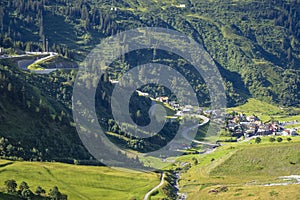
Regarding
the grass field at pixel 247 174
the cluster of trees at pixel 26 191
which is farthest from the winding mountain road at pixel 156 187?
the cluster of trees at pixel 26 191

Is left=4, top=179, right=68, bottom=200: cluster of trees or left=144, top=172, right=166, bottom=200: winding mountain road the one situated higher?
left=4, top=179, right=68, bottom=200: cluster of trees

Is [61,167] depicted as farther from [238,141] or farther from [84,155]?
[238,141]

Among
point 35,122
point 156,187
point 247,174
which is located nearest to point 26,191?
point 156,187

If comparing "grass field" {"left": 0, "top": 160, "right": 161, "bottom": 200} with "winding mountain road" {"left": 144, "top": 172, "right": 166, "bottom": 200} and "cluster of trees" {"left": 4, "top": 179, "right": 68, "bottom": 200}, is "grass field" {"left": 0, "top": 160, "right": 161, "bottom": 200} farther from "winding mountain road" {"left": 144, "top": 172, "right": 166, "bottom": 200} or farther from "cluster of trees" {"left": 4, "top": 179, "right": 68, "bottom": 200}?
"cluster of trees" {"left": 4, "top": 179, "right": 68, "bottom": 200}

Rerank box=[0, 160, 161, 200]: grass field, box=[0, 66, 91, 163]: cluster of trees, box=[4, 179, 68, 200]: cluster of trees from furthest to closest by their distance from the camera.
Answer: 1. box=[0, 66, 91, 163]: cluster of trees
2. box=[0, 160, 161, 200]: grass field
3. box=[4, 179, 68, 200]: cluster of trees

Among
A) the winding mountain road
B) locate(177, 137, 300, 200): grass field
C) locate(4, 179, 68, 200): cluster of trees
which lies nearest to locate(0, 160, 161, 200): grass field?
the winding mountain road

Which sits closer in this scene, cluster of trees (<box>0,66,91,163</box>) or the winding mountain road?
the winding mountain road

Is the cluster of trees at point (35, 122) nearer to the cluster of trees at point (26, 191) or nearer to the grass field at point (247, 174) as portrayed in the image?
the cluster of trees at point (26, 191)
